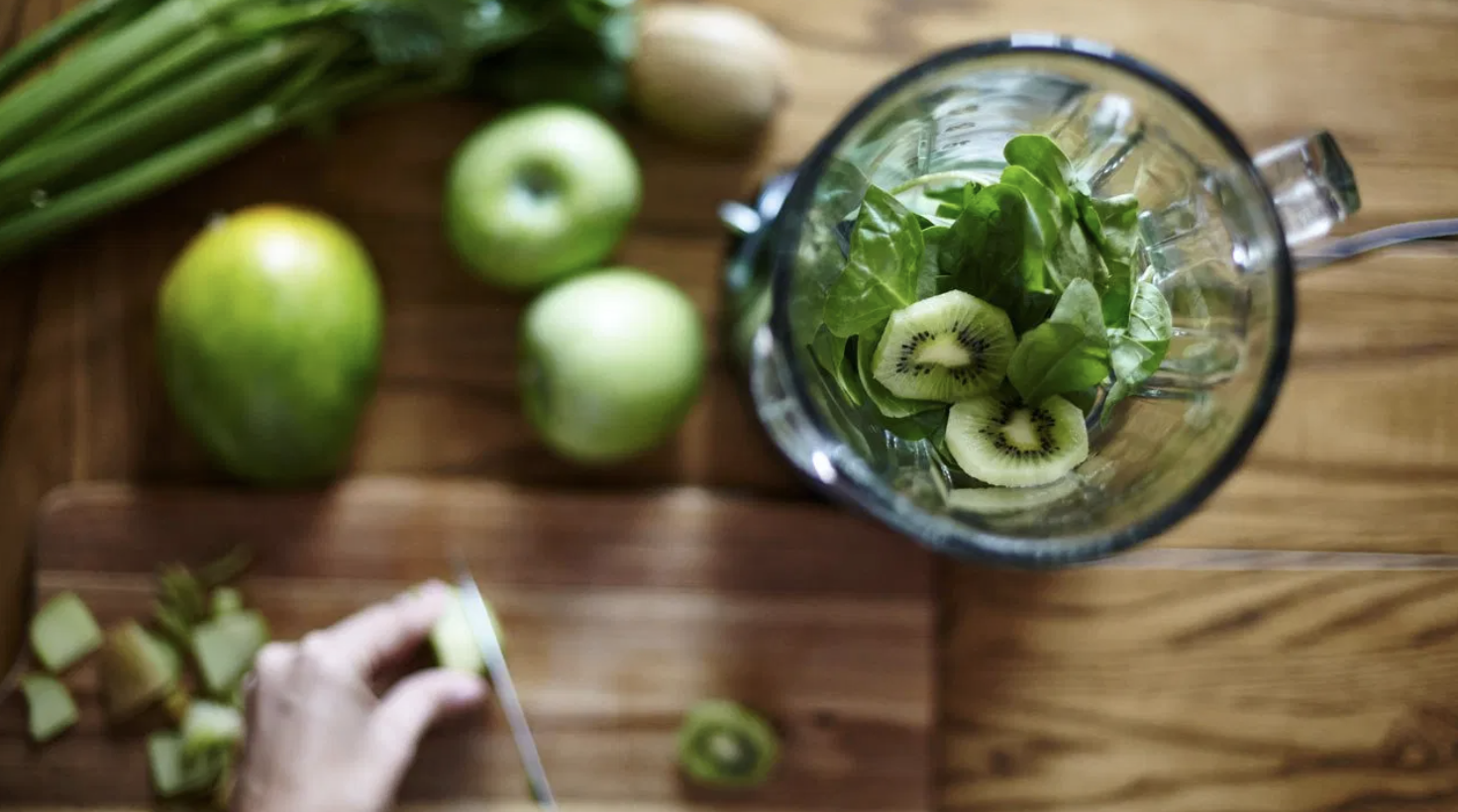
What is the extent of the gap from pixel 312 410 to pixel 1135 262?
1.52 feet

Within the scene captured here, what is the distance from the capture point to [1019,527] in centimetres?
45

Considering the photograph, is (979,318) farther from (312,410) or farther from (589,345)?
(312,410)

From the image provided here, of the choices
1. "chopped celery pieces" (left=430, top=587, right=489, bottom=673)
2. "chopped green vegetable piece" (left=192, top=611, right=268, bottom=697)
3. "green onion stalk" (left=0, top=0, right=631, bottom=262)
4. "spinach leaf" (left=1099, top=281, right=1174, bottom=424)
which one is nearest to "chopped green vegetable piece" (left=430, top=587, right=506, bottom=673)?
"chopped celery pieces" (left=430, top=587, right=489, bottom=673)

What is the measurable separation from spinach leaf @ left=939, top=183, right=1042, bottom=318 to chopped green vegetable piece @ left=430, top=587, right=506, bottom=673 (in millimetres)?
396

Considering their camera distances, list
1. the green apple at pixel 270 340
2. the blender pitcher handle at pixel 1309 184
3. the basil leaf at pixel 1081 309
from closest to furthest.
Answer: the basil leaf at pixel 1081 309 < the blender pitcher handle at pixel 1309 184 < the green apple at pixel 270 340

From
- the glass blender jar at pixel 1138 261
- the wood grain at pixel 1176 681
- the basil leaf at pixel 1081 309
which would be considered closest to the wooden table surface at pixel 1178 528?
the wood grain at pixel 1176 681

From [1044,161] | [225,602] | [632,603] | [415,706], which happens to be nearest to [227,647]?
[225,602]

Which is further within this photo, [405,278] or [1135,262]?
[405,278]

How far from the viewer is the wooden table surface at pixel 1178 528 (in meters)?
0.69

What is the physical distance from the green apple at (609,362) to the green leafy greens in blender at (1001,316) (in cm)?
23

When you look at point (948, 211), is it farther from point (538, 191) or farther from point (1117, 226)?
point (538, 191)

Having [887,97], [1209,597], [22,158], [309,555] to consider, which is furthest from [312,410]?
[1209,597]

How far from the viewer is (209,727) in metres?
0.65

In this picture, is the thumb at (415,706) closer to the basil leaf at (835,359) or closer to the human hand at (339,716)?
the human hand at (339,716)
